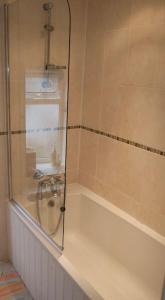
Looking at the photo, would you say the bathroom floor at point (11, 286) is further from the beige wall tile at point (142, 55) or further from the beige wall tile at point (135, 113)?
the beige wall tile at point (142, 55)

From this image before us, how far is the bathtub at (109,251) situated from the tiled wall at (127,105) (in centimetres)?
11

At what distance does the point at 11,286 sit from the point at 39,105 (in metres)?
1.40

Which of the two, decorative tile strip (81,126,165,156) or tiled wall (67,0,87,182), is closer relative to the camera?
decorative tile strip (81,126,165,156)

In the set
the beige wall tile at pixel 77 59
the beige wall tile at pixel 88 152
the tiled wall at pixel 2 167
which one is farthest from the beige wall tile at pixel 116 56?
the tiled wall at pixel 2 167

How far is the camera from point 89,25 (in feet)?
7.75

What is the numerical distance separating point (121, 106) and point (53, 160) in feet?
2.14

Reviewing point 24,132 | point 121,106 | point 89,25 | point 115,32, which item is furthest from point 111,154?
point 89,25

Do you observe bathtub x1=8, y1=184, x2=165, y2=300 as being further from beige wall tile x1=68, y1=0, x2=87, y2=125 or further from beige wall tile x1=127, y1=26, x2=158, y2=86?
beige wall tile x1=127, y1=26, x2=158, y2=86

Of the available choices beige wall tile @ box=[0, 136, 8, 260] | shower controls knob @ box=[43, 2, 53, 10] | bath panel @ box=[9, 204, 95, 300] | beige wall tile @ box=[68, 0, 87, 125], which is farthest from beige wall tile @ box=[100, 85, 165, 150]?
bath panel @ box=[9, 204, 95, 300]

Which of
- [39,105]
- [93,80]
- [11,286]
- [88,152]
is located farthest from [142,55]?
[11,286]

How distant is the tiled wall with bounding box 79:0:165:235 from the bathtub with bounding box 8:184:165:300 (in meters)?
0.11

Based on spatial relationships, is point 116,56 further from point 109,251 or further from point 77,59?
point 109,251

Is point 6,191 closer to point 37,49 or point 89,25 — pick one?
point 37,49

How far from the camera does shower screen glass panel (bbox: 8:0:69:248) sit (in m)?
2.07
